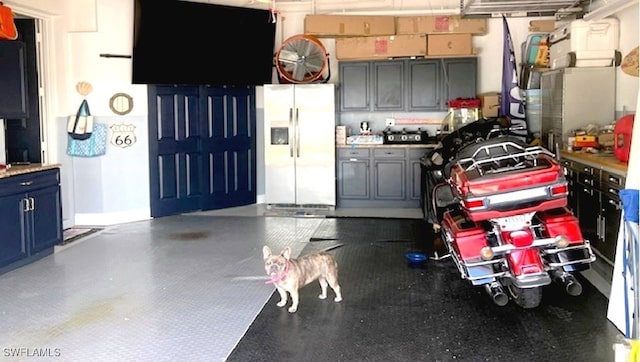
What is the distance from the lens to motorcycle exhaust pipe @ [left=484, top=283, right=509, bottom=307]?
12.9 feet

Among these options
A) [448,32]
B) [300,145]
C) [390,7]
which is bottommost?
[300,145]

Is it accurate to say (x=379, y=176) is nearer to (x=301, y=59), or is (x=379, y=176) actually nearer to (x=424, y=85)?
(x=424, y=85)

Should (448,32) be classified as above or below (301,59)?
above

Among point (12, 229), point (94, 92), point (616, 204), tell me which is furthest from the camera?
point (94, 92)

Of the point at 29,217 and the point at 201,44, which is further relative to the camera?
the point at 201,44

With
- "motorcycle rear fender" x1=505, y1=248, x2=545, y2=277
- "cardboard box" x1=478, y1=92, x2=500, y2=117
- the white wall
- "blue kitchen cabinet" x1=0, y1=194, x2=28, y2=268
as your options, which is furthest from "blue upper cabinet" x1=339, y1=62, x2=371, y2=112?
"motorcycle rear fender" x1=505, y1=248, x2=545, y2=277

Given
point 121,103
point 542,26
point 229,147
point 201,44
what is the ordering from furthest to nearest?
point 229,147, point 542,26, point 201,44, point 121,103

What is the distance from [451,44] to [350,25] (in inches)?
52.7

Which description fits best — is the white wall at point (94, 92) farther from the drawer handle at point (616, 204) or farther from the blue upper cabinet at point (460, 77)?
the drawer handle at point (616, 204)

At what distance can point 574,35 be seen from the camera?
5.77 m

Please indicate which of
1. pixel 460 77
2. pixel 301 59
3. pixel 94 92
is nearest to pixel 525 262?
pixel 460 77

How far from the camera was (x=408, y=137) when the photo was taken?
324 inches

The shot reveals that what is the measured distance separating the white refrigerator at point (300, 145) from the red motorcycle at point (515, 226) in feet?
13.5

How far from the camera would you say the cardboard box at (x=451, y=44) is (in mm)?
7984
